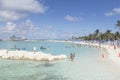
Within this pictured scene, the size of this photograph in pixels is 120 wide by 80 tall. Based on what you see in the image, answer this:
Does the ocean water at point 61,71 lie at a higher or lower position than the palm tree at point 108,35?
lower

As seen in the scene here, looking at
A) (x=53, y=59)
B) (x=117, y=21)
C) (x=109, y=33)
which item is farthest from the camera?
(x=109, y=33)

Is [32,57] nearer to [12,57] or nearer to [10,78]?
[12,57]

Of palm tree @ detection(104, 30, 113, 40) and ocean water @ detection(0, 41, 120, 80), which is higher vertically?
palm tree @ detection(104, 30, 113, 40)

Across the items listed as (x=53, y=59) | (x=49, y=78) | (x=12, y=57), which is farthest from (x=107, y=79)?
(x=12, y=57)

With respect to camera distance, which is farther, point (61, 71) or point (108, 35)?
point (108, 35)

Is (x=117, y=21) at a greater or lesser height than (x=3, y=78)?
greater

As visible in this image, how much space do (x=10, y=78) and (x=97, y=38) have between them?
121502 millimetres

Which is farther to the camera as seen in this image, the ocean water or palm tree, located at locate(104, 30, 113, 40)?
palm tree, located at locate(104, 30, 113, 40)

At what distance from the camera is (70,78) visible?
76.2 feet

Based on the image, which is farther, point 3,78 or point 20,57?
point 20,57

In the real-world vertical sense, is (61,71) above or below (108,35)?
below

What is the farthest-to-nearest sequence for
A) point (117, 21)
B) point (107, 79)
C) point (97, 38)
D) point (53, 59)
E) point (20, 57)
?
point (97, 38)
point (117, 21)
point (20, 57)
point (53, 59)
point (107, 79)

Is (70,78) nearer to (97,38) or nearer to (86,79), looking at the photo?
(86,79)

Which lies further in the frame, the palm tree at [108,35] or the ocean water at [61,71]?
the palm tree at [108,35]
